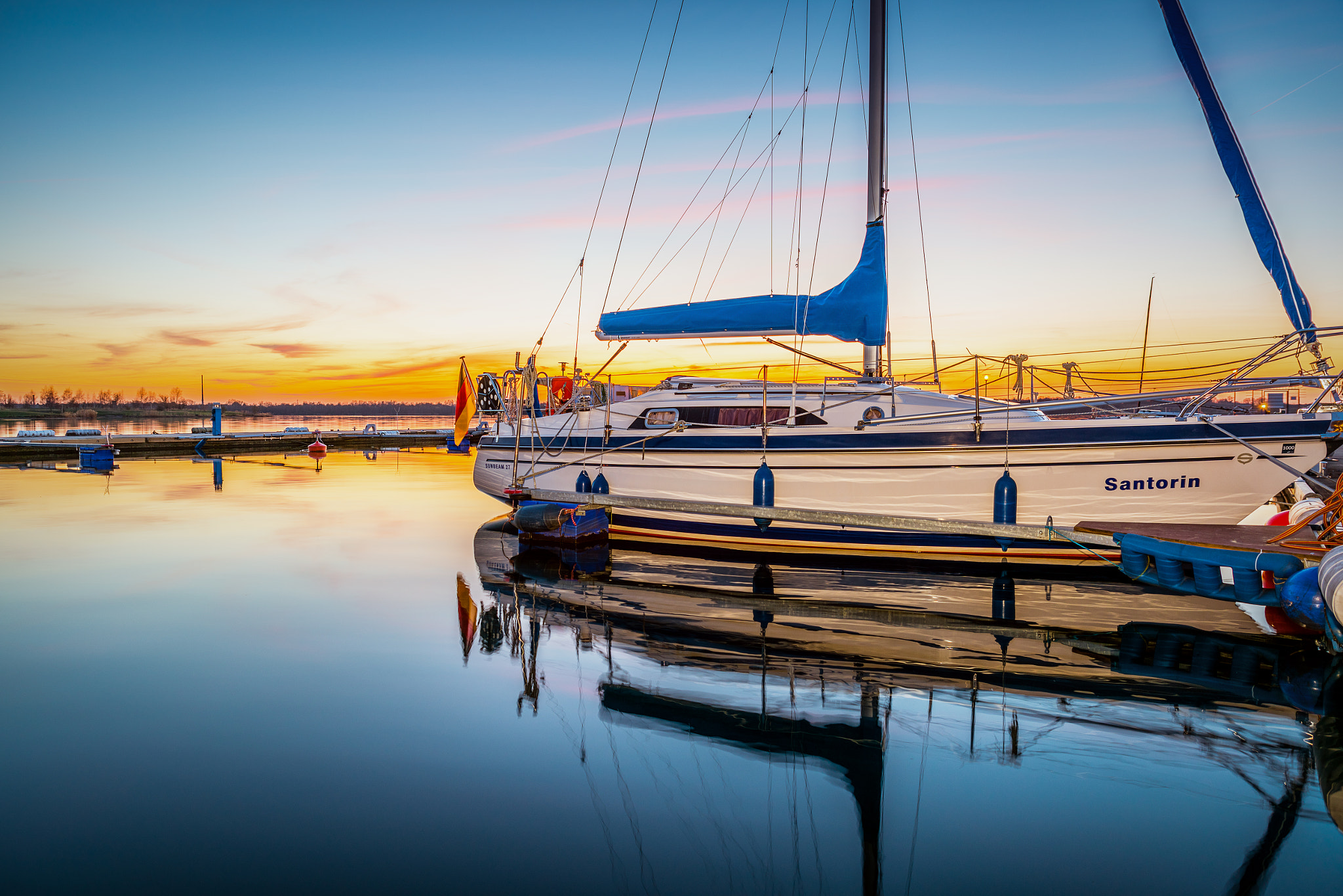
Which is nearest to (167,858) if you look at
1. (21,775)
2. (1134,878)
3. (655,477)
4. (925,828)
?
(21,775)

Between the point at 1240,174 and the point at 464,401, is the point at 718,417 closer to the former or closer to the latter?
the point at 1240,174

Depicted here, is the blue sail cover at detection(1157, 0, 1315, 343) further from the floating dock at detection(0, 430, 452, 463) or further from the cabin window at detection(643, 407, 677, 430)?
the floating dock at detection(0, 430, 452, 463)

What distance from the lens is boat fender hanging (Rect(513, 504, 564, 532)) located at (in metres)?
12.2

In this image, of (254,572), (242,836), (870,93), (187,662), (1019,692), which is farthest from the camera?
(870,93)

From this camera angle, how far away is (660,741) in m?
4.82

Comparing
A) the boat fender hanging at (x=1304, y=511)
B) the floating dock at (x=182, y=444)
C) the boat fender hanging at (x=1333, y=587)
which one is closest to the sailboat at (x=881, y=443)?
the boat fender hanging at (x=1304, y=511)

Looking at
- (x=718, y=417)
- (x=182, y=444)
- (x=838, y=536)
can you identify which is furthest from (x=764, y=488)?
(x=182, y=444)

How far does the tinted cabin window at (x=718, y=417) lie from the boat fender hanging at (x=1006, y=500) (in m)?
2.76

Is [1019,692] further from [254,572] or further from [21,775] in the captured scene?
[254,572]

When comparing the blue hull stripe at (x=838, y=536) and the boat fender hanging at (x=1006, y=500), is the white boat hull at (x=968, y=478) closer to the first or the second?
the blue hull stripe at (x=838, y=536)

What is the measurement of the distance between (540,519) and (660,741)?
7.75m

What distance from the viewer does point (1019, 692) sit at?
5.45m

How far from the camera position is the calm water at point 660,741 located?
3.46 metres

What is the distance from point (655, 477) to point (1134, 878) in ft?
31.2
